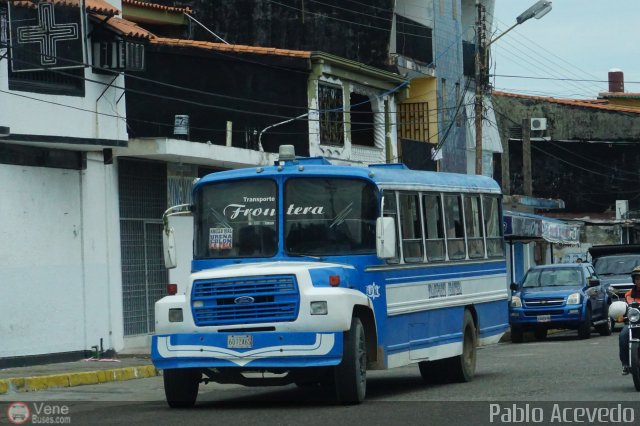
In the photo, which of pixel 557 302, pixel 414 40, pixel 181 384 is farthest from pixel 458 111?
pixel 181 384

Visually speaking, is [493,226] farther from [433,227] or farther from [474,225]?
[433,227]

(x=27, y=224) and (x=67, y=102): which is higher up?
(x=67, y=102)

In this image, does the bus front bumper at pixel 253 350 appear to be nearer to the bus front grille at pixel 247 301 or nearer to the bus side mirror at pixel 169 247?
the bus front grille at pixel 247 301

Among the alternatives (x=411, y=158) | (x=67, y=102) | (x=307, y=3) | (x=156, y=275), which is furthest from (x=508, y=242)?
(x=67, y=102)

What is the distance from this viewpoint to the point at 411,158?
41.8 m

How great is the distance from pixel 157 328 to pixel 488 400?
3877 mm

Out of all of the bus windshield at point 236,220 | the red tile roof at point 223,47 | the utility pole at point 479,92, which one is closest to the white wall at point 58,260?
the red tile roof at point 223,47

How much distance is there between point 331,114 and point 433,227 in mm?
18621

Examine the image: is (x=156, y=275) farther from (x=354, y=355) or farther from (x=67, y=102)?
(x=354, y=355)

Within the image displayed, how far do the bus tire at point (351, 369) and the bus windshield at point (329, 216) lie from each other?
1065 millimetres

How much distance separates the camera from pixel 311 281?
14758mm

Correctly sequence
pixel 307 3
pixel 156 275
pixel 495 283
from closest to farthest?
pixel 495 283
pixel 156 275
pixel 307 3

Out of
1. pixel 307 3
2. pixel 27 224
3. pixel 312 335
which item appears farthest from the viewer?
pixel 307 3

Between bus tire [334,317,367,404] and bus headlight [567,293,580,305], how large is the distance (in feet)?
55.8
